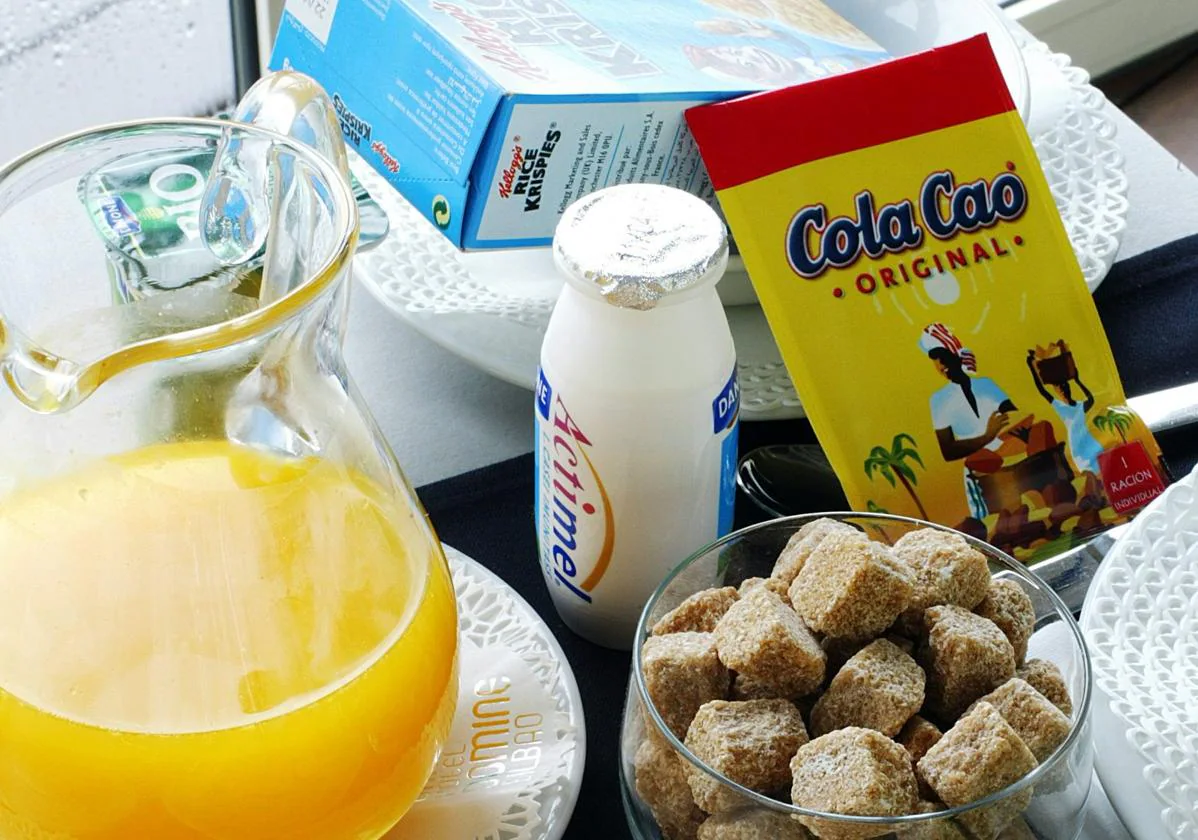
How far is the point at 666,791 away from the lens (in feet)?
2.12

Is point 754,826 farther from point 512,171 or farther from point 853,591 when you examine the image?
point 512,171

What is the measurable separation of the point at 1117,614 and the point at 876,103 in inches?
12.8

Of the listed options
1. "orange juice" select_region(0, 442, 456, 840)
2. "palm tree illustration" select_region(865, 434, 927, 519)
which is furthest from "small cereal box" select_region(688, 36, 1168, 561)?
"orange juice" select_region(0, 442, 456, 840)

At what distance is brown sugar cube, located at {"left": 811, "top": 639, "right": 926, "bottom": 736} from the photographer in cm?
63

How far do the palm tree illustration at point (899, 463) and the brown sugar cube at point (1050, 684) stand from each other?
0.64 feet

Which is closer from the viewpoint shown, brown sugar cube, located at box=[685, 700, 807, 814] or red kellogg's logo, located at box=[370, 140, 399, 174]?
brown sugar cube, located at box=[685, 700, 807, 814]

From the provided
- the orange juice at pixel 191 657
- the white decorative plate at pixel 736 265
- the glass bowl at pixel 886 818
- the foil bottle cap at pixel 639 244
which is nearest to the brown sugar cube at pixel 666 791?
the glass bowl at pixel 886 818

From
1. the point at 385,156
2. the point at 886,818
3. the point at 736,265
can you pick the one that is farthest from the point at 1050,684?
the point at 385,156

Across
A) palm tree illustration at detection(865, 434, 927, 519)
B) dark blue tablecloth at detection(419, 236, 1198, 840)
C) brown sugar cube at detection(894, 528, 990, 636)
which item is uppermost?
brown sugar cube at detection(894, 528, 990, 636)

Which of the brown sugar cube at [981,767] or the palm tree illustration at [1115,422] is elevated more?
the brown sugar cube at [981,767]

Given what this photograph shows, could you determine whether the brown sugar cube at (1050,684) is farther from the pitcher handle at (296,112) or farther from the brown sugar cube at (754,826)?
the pitcher handle at (296,112)

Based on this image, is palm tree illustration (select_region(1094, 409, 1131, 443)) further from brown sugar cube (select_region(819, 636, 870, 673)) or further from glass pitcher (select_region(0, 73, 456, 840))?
glass pitcher (select_region(0, 73, 456, 840))

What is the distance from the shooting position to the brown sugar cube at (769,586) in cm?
70

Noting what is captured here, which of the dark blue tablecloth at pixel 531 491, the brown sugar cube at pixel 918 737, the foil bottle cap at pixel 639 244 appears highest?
the foil bottle cap at pixel 639 244
